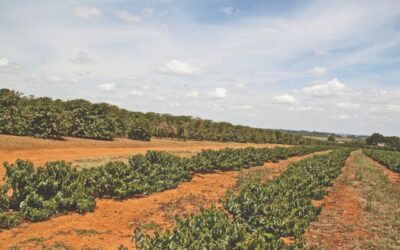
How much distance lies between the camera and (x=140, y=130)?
119ft

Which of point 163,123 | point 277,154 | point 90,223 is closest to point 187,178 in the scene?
point 90,223

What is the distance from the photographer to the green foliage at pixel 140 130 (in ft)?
118

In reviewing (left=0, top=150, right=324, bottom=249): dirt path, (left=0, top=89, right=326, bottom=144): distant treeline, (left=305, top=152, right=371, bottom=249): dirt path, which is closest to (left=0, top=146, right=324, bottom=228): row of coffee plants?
(left=0, top=150, right=324, bottom=249): dirt path

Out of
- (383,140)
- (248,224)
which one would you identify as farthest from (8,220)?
(383,140)

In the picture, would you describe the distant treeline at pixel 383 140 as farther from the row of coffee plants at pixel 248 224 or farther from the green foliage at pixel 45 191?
the green foliage at pixel 45 191

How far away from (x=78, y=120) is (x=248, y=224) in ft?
74.3

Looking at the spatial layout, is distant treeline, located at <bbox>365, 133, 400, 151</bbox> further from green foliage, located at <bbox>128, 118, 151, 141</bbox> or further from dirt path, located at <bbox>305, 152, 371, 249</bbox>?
dirt path, located at <bbox>305, 152, 371, 249</bbox>

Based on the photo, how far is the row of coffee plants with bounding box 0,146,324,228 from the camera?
370 inches

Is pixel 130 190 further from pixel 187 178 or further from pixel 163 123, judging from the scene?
pixel 163 123

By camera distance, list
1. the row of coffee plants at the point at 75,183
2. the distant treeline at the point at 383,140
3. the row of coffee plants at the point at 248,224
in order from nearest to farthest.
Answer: the row of coffee plants at the point at 248,224 → the row of coffee plants at the point at 75,183 → the distant treeline at the point at 383,140

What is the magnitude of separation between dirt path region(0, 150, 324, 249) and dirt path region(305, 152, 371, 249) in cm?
304

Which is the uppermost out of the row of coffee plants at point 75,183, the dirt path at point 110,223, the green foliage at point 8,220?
the row of coffee plants at point 75,183

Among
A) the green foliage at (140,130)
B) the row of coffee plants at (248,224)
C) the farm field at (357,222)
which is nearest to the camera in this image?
the row of coffee plants at (248,224)

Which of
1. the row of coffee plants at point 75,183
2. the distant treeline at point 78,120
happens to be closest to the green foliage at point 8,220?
the row of coffee plants at point 75,183
